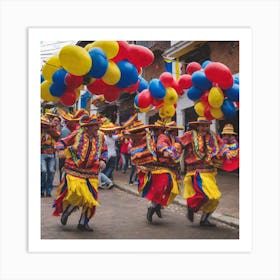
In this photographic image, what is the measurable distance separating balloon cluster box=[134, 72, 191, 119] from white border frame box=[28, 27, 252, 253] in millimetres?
873

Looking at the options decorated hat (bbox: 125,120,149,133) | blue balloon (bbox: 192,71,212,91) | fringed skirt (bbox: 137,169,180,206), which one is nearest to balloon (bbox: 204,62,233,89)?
blue balloon (bbox: 192,71,212,91)

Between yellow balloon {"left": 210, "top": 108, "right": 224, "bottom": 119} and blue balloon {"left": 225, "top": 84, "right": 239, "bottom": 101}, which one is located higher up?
blue balloon {"left": 225, "top": 84, "right": 239, "bottom": 101}

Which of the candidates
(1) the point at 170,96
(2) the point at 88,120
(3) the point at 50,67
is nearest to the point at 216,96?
(1) the point at 170,96

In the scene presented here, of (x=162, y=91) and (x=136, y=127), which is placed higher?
(x=162, y=91)

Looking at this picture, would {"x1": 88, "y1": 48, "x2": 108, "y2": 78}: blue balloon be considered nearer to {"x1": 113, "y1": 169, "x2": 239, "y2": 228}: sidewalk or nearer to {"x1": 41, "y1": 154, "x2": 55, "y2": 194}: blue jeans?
{"x1": 113, "y1": 169, "x2": 239, "y2": 228}: sidewalk

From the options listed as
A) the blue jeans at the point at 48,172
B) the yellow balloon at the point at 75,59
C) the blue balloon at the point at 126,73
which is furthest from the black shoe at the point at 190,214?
the blue jeans at the point at 48,172

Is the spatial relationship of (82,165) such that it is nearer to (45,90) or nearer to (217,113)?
(45,90)

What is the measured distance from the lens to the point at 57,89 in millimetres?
4785

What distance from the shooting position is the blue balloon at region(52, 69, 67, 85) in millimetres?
4664

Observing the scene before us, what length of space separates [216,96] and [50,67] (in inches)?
77.5
